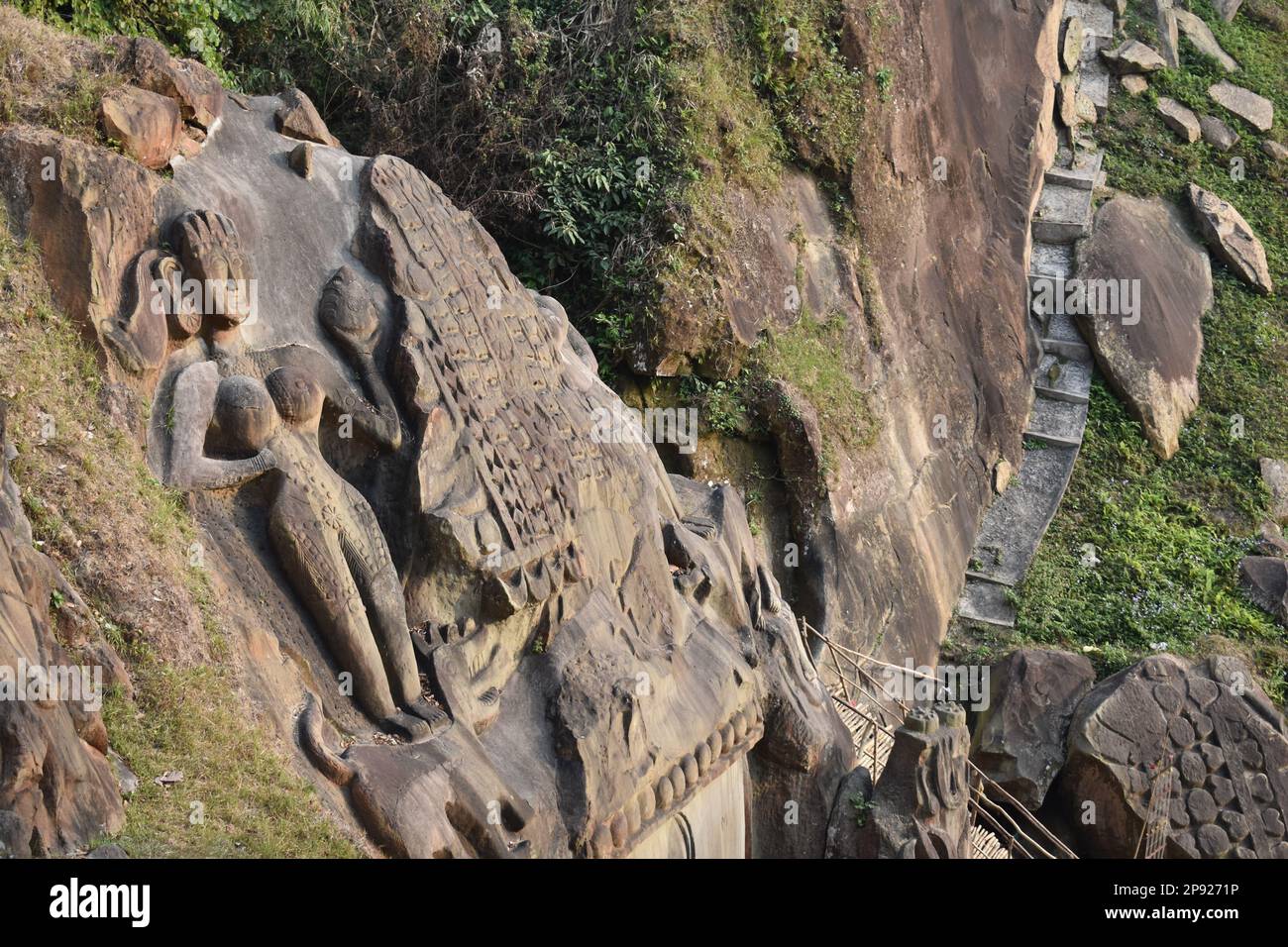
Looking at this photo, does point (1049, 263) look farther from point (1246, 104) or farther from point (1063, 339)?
point (1246, 104)

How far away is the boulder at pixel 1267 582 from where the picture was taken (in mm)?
12805

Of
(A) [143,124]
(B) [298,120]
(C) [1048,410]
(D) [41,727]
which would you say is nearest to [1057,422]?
(C) [1048,410]

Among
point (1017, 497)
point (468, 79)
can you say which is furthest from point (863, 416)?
→ point (468, 79)

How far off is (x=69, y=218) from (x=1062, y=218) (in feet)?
41.3

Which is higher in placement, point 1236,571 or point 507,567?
point 507,567

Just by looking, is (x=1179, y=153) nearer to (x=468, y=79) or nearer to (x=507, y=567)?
(x=468, y=79)

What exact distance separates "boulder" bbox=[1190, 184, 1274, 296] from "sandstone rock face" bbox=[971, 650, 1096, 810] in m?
6.41

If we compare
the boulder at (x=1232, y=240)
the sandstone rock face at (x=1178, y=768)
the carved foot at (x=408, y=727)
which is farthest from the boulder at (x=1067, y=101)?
the carved foot at (x=408, y=727)

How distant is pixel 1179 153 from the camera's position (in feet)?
55.8

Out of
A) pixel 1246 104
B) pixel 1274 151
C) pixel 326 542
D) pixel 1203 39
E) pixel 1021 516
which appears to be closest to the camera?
pixel 326 542

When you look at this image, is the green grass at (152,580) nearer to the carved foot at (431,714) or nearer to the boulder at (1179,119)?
the carved foot at (431,714)

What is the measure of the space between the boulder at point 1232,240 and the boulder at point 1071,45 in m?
2.21

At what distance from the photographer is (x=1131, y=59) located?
1770cm
